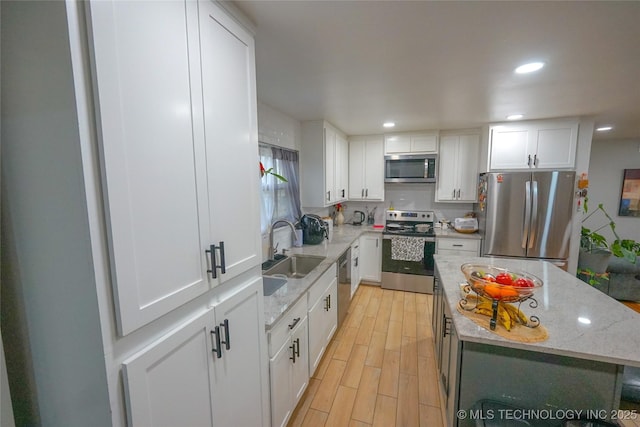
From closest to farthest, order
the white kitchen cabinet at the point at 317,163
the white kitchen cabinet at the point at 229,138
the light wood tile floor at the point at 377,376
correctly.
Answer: the white kitchen cabinet at the point at 229,138 → the light wood tile floor at the point at 377,376 → the white kitchen cabinet at the point at 317,163

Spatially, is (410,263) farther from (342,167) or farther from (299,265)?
(299,265)

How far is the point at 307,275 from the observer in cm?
203

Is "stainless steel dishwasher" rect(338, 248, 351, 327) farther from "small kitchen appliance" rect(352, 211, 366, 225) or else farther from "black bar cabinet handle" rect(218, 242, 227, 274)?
"black bar cabinet handle" rect(218, 242, 227, 274)

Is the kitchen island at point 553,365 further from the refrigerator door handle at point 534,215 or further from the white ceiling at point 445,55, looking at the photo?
the refrigerator door handle at point 534,215

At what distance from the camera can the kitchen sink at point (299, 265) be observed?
2514 millimetres

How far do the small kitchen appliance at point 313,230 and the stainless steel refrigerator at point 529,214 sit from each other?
2.09 metres

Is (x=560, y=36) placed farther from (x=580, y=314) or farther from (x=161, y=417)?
(x=161, y=417)

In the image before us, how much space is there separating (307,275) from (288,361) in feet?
1.96

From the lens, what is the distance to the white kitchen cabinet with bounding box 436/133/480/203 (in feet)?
12.2

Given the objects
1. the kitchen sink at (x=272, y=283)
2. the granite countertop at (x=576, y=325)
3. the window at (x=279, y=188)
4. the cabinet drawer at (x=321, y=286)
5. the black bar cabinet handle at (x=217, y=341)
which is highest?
the window at (x=279, y=188)

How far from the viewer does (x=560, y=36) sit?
137cm

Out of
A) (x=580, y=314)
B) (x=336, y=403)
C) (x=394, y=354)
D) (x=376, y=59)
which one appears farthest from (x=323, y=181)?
(x=580, y=314)

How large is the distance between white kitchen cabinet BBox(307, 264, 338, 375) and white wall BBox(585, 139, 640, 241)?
17.5ft

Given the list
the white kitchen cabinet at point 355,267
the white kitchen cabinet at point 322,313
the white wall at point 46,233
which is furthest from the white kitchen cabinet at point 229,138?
the white kitchen cabinet at point 355,267
